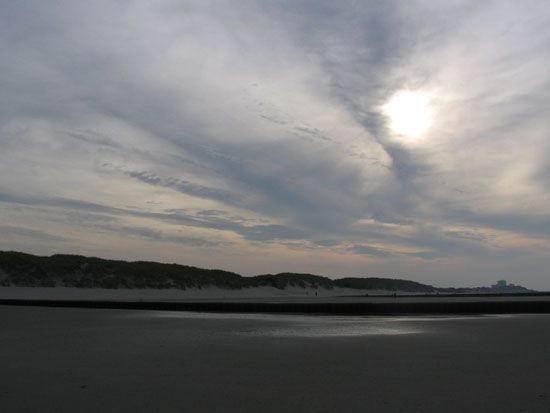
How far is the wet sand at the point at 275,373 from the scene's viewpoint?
9.09 metres

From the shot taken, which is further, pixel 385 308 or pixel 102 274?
pixel 102 274

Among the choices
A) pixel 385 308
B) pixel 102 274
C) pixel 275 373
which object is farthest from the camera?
pixel 102 274

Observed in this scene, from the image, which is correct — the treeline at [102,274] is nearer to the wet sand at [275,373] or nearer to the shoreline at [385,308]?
the shoreline at [385,308]

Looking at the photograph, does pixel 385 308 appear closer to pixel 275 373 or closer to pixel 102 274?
pixel 275 373

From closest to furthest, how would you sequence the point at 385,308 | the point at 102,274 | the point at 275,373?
the point at 275,373
the point at 385,308
the point at 102,274

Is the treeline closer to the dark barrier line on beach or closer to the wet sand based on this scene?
the dark barrier line on beach

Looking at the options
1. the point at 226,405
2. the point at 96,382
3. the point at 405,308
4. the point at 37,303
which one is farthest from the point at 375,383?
the point at 37,303

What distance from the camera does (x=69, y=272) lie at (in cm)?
9731

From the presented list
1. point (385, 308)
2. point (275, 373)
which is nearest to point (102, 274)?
point (385, 308)

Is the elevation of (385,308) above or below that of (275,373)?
above

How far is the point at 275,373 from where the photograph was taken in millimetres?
12094

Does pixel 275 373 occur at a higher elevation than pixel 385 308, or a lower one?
lower

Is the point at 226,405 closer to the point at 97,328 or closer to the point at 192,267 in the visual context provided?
the point at 97,328

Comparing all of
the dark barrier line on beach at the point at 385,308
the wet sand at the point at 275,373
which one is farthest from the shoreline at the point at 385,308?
the wet sand at the point at 275,373
